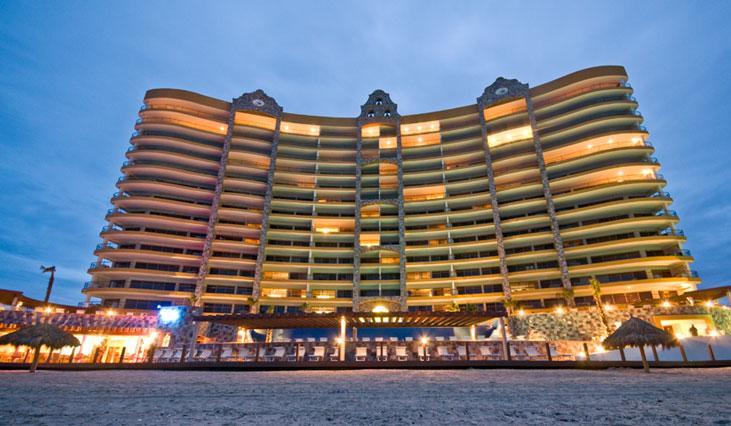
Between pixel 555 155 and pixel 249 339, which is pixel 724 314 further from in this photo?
pixel 249 339

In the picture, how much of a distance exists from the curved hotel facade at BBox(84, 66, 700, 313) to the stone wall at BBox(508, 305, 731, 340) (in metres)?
3.72

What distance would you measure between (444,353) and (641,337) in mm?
11764

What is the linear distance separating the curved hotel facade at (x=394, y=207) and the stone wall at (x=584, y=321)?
3717 mm

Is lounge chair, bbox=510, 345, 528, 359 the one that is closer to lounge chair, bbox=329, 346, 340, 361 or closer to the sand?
lounge chair, bbox=329, 346, 340, 361

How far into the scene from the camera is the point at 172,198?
5288 cm

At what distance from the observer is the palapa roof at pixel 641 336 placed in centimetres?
1405

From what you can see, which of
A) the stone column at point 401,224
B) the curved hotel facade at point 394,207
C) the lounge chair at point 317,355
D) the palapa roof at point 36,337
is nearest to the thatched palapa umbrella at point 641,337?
the lounge chair at point 317,355

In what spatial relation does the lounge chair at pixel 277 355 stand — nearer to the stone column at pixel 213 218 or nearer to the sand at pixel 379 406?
the sand at pixel 379 406

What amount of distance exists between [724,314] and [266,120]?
62272 millimetres

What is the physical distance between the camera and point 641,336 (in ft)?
46.4

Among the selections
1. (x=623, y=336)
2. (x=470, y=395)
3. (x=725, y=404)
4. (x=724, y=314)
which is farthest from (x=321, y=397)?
(x=724, y=314)

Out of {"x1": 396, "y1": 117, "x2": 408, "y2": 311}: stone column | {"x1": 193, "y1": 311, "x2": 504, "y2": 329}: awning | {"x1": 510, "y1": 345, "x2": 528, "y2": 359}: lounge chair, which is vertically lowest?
{"x1": 510, "y1": 345, "x2": 528, "y2": 359}: lounge chair

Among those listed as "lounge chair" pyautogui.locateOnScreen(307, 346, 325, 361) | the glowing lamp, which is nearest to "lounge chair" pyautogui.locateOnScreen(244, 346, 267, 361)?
"lounge chair" pyautogui.locateOnScreen(307, 346, 325, 361)

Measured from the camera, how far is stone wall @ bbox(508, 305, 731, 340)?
32.6 m
